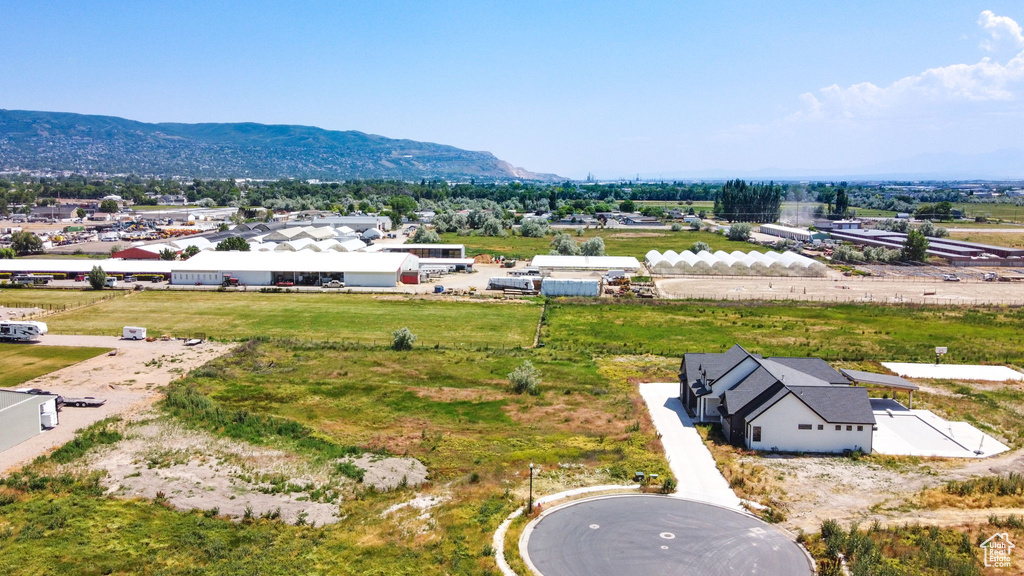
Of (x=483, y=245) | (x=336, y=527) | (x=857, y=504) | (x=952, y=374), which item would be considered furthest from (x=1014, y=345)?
(x=483, y=245)

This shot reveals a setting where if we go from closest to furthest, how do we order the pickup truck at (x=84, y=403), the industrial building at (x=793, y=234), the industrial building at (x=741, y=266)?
the pickup truck at (x=84, y=403) < the industrial building at (x=741, y=266) < the industrial building at (x=793, y=234)

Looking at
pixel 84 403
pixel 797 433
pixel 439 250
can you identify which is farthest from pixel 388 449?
pixel 439 250

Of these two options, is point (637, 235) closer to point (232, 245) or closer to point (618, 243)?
point (618, 243)

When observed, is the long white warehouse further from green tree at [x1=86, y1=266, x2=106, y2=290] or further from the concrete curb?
the concrete curb

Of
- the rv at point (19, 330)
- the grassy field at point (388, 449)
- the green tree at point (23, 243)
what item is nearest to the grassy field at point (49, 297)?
the rv at point (19, 330)

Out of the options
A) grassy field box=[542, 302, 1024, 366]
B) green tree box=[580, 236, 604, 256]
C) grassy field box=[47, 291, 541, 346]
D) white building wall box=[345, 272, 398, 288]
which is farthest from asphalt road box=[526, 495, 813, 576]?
green tree box=[580, 236, 604, 256]

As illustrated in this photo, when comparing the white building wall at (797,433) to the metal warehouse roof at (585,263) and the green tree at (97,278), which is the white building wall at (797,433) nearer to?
the metal warehouse roof at (585,263)

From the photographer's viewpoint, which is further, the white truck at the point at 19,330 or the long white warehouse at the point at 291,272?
the long white warehouse at the point at 291,272
